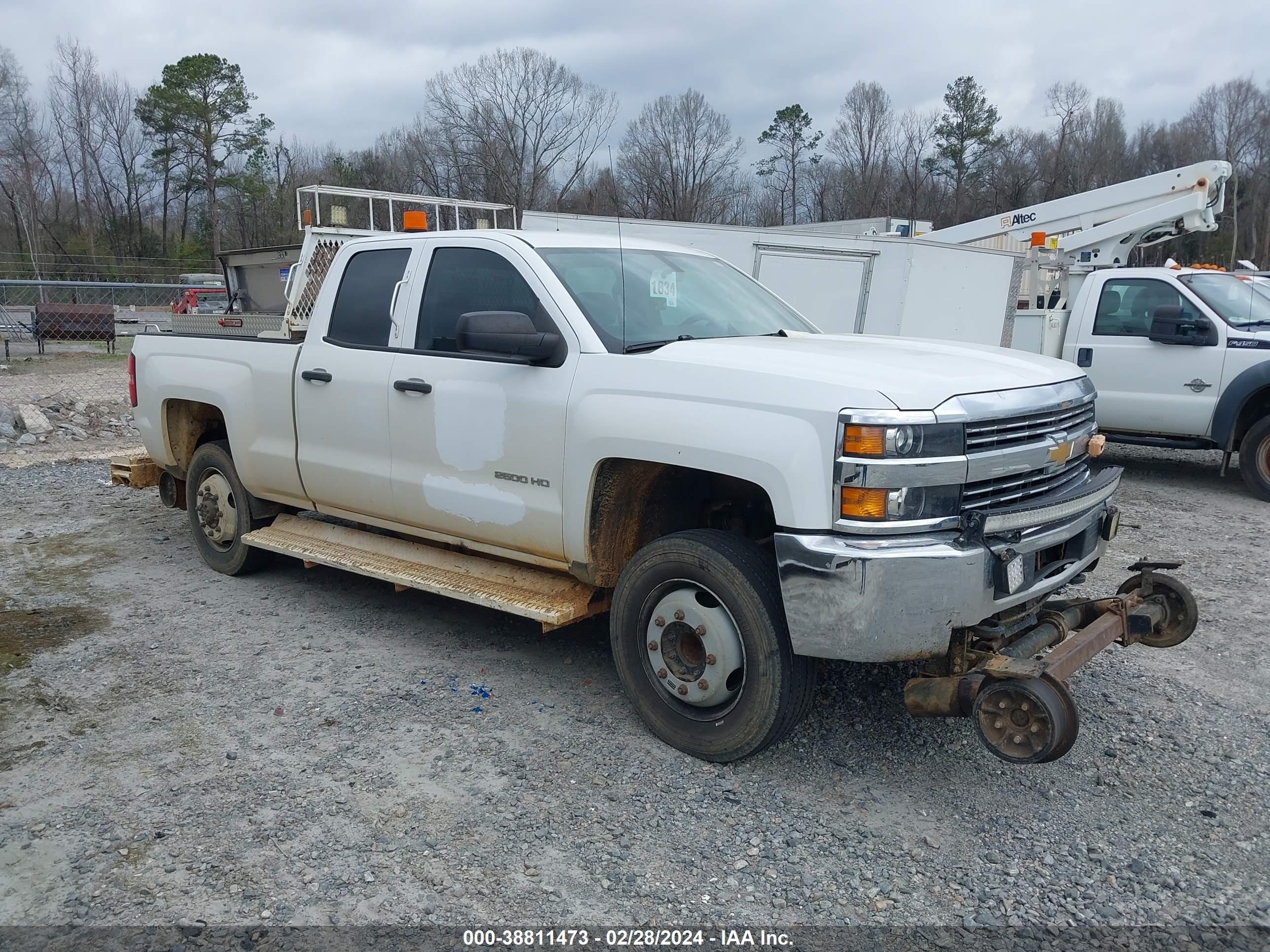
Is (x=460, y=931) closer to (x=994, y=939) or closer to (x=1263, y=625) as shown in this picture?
(x=994, y=939)

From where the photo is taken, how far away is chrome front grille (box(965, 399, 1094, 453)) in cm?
352

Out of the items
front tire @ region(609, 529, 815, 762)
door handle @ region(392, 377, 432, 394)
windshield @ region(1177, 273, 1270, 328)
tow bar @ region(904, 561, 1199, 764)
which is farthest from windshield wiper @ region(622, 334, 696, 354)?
windshield @ region(1177, 273, 1270, 328)

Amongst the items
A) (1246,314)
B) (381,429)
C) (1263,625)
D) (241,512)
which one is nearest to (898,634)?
(381,429)

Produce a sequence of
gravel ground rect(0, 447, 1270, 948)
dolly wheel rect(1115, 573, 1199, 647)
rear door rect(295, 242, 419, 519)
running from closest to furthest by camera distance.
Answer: gravel ground rect(0, 447, 1270, 948), dolly wheel rect(1115, 573, 1199, 647), rear door rect(295, 242, 419, 519)

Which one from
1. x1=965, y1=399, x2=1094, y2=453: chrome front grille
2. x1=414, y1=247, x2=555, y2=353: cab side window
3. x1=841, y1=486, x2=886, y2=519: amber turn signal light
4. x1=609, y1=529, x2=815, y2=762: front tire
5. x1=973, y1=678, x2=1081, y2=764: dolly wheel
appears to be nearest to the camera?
x1=973, y1=678, x2=1081, y2=764: dolly wheel

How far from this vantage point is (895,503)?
341 centimetres

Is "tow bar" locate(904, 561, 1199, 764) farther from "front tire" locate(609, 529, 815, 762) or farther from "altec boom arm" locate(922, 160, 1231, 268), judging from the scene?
"altec boom arm" locate(922, 160, 1231, 268)

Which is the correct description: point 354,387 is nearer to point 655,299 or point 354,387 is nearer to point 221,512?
point 655,299

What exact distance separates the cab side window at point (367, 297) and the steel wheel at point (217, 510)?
155 cm

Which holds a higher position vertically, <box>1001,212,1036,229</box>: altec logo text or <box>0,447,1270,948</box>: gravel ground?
<box>1001,212,1036,229</box>: altec logo text

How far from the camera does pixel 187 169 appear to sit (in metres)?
53.8

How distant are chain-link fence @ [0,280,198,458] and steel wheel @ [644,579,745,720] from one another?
5033mm

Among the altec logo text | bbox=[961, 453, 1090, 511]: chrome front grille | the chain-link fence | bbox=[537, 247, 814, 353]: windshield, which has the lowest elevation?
the chain-link fence

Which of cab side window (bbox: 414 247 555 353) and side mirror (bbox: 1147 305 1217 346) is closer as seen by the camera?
cab side window (bbox: 414 247 555 353)
